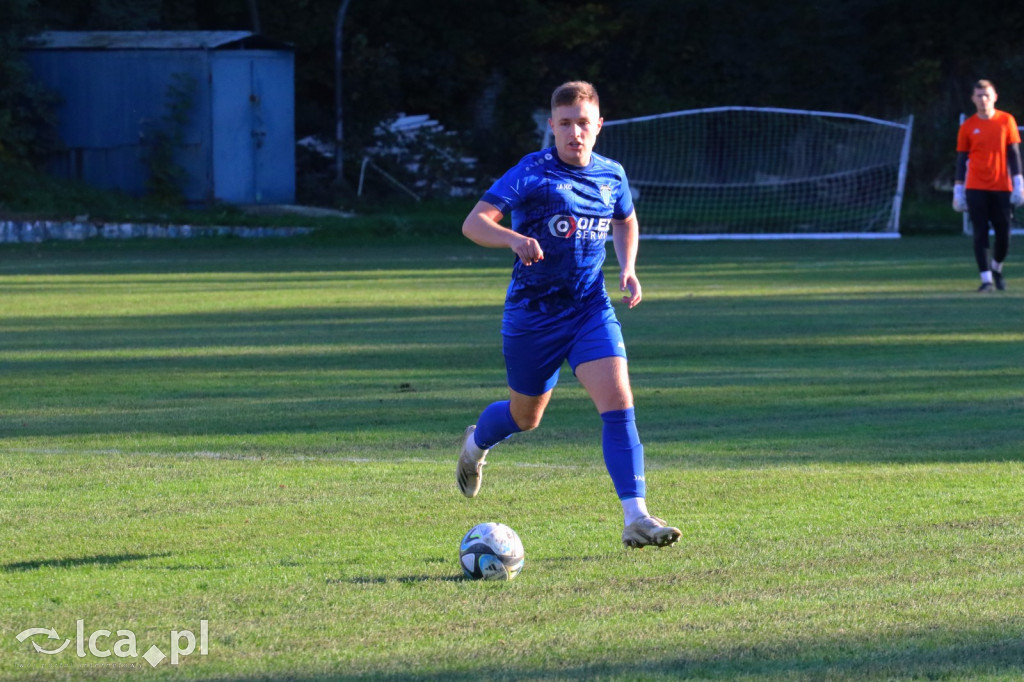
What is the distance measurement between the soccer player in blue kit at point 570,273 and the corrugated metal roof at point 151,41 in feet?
88.6

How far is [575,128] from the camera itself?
5965 millimetres

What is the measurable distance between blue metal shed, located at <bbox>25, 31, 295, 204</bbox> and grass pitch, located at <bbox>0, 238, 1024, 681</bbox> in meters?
17.8

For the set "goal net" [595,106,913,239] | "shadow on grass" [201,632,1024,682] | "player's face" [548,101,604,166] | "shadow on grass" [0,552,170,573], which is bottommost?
"goal net" [595,106,913,239]

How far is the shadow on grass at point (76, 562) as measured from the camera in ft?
17.9

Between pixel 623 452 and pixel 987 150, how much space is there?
1234cm

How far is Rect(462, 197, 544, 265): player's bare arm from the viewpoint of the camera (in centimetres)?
559

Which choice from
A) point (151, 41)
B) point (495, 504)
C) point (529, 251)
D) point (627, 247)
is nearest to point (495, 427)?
point (495, 504)

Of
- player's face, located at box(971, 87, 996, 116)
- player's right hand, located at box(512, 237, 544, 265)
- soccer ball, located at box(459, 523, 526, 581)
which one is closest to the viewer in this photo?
soccer ball, located at box(459, 523, 526, 581)

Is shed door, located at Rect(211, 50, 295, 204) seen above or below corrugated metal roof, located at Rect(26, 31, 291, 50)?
below

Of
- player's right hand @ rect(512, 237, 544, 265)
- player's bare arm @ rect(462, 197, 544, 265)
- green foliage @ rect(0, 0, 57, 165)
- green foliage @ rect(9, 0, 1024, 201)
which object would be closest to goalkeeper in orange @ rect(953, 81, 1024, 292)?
player's bare arm @ rect(462, 197, 544, 265)

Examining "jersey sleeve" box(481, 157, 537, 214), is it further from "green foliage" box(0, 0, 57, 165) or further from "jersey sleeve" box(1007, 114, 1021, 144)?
"green foliage" box(0, 0, 57, 165)

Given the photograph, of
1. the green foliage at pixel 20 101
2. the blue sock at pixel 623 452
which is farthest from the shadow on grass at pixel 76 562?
the green foliage at pixel 20 101

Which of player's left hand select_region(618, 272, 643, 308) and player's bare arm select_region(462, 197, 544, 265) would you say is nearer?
player's bare arm select_region(462, 197, 544, 265)

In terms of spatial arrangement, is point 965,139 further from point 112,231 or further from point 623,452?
point 112,231
